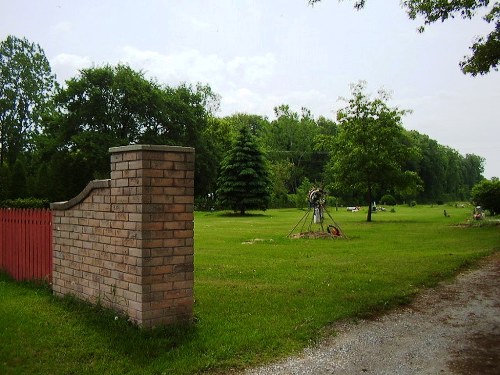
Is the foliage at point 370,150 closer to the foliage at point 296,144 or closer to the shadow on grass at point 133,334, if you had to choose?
the shadow on grass at point 133,334

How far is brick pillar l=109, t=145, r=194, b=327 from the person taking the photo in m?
5.02

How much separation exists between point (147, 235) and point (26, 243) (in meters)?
3.96

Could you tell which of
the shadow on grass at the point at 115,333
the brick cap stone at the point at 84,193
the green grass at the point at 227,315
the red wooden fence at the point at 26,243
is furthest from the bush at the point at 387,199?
the shadow on grass at the point at 115,333

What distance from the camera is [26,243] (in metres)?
7.92

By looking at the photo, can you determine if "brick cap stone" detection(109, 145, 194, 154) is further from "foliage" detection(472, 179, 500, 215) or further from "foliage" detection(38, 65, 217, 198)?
"foliage" detection(38, 65, 217, 198)

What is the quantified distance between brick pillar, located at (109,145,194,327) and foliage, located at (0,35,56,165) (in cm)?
4554

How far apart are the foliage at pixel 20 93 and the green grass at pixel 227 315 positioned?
42994 mm

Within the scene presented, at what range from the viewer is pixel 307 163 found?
84.1 m

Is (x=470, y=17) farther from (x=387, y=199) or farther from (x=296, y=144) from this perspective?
(x=296, y=144)

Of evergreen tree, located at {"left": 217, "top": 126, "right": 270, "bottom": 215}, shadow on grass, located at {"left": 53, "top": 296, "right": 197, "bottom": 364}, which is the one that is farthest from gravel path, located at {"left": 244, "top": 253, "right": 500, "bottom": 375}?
evergreen tree, located at {"left": 217, "top": 126, "right": 270, "bottom": 215}

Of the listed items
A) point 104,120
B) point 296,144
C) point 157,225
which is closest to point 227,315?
point 157,225

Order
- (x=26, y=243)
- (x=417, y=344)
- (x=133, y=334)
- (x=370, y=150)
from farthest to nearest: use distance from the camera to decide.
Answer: (x=370, y=150)
(x=26, y=243)
(x=417, y=344)
(x=133, y=334)

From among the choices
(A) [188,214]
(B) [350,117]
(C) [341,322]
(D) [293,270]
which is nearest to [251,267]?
Answer: (D) [293,270]

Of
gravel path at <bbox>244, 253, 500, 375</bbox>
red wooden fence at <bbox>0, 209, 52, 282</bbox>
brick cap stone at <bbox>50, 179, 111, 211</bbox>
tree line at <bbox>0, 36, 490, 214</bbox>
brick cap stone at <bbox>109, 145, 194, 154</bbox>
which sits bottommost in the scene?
gravel path at <bbox>244, 253, 500, 375</bbox>
